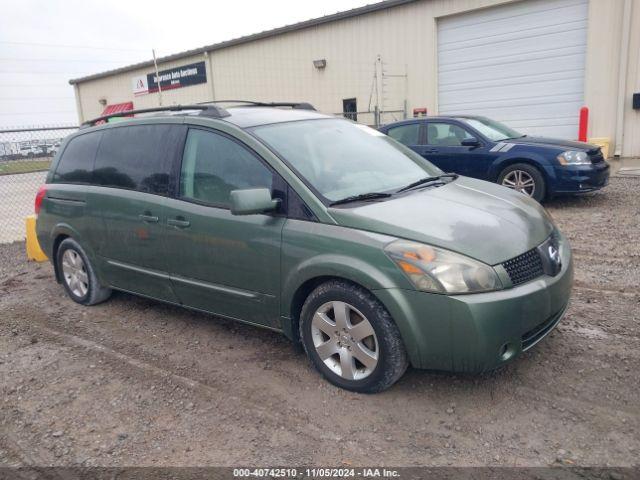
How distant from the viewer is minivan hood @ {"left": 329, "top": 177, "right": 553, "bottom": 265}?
120 inches

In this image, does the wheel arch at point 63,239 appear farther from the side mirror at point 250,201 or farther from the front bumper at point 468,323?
the front bumper at point 468,323

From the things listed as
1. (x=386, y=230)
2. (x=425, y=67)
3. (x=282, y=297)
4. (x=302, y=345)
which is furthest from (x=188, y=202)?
(x=425, y=67)

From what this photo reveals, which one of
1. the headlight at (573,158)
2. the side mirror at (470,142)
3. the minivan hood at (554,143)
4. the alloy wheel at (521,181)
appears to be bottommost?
the alloy wheel at (521,181)

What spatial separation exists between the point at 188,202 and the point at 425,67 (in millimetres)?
13892

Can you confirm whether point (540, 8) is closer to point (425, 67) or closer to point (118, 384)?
point (425, 67)

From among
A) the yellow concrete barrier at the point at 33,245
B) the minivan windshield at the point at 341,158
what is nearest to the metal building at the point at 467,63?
the yellow concrete barrier at the point at 33,245

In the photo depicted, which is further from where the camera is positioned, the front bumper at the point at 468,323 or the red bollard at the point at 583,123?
the red bollard at the point at 583,123

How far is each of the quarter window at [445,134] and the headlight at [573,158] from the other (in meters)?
1.45

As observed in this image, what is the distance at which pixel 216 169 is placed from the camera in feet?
12.7

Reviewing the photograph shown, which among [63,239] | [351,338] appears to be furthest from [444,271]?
[63,239]

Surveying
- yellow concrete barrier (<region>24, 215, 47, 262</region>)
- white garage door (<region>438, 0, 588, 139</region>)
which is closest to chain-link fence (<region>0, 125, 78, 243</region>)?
yellow concrete barrier (<region>24, 215, 47, 262</region>)

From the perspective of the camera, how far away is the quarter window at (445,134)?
876 centimetres

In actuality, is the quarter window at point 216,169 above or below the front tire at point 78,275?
above

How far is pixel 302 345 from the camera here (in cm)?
371
